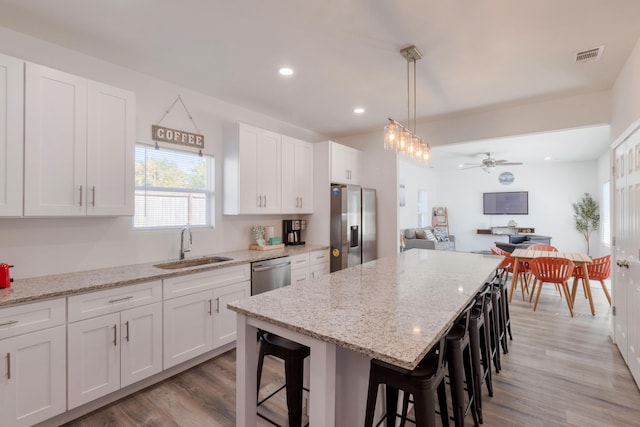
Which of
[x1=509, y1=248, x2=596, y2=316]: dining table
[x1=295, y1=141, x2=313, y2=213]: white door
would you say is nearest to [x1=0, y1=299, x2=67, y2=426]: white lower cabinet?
[x1=295, y1=141, x2=313, y2=213]: white door

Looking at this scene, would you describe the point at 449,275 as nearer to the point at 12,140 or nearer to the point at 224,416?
the point at 224,416

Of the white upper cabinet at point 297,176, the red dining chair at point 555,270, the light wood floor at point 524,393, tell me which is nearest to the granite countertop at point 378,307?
the light wood floor at point 524,393

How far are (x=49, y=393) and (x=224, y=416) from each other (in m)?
1.07

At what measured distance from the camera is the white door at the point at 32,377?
1.75 meters

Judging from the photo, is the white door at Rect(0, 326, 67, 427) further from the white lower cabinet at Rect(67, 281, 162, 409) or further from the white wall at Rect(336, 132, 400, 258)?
the white wall at Rect(336, 132, 400, 258)

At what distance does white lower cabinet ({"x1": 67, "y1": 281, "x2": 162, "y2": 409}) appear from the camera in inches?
79.4

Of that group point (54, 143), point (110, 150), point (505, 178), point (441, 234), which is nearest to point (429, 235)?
point (441, 234)

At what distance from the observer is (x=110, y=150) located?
7.95 ft

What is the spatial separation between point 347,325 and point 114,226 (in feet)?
7.72

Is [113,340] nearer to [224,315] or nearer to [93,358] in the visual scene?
[93,358]

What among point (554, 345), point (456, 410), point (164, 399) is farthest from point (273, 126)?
point (554, 345)

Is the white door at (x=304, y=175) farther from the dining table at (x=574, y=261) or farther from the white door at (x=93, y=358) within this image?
the dining table at (x=574, y=261)

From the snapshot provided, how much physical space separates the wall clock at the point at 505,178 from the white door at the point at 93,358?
9742 millimetres

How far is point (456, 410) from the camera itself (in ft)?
5.74
